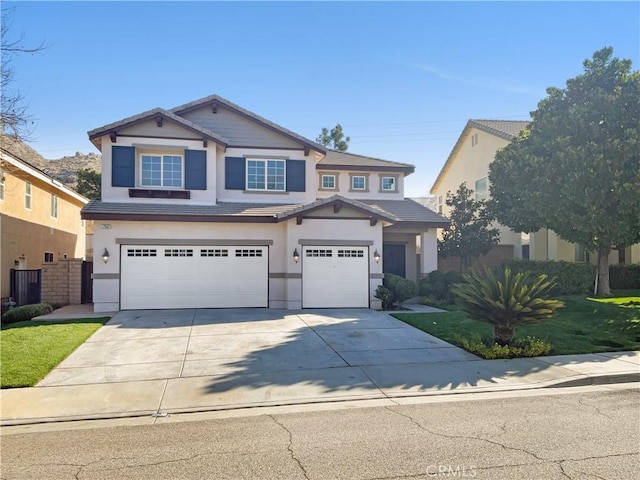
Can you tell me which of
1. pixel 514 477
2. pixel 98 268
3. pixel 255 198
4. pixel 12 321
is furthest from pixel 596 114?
pixel 12 321

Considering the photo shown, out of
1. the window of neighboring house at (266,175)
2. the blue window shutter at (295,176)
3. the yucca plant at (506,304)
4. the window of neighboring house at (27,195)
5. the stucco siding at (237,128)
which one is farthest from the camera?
the window of neighboring house at (27,195)

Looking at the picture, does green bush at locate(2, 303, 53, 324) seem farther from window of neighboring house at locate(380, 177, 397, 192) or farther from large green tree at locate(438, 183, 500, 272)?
large green tree at locate(438, 183, 500, 272)

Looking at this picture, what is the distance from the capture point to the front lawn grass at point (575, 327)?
417 inches

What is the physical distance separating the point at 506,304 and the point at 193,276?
10640mm

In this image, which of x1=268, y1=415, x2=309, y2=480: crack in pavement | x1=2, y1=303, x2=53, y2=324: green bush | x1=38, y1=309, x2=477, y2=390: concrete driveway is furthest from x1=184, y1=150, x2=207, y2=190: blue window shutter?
x1=268, y1=415, x2=309, y2=480: crack in pavement

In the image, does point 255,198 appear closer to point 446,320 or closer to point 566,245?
point 446,320

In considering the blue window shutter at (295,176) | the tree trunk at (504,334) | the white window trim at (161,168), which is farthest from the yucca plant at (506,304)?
the white window trim at (161,168)

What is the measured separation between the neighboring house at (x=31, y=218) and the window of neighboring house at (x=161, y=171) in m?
4.48

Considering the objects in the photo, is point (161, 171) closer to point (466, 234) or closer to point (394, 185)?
point (394, 185)

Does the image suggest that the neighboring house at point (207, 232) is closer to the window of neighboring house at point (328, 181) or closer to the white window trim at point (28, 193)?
the window of neighboring house at point (328, 181)

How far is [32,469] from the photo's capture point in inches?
181

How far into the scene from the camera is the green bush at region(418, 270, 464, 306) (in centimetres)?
1800

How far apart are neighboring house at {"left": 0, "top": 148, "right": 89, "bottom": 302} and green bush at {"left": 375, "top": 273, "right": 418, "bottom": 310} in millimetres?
13320

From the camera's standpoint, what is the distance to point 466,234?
22188 millimetres
